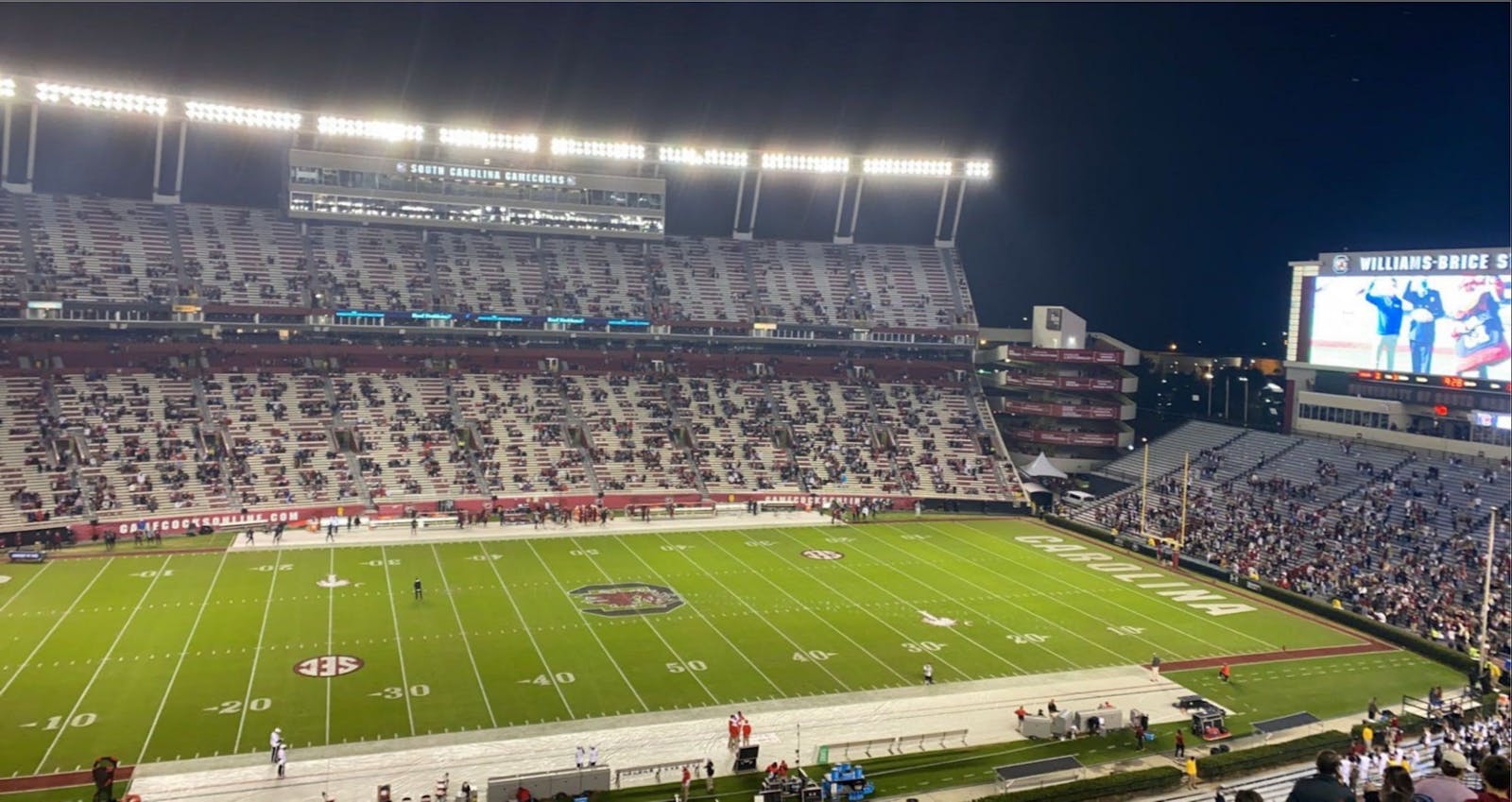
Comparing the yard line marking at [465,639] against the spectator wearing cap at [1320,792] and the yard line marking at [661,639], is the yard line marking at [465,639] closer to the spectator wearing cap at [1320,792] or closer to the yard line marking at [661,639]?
the yard line marking at [661,639]

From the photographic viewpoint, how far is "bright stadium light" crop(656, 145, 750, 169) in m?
68.6

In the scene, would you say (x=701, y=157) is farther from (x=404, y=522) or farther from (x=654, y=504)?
(x=404, y=522)

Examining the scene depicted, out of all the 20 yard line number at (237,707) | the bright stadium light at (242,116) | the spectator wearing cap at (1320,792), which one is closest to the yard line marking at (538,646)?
the 20 yard line number at (237,707)

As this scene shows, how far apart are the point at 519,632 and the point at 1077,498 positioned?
41411 mm

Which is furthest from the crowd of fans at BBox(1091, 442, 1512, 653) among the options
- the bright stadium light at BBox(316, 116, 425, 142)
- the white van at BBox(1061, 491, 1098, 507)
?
the bright stadium light at BBox(316, 116, 425, 142)

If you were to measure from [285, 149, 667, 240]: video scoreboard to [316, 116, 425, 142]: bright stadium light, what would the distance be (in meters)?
3.76

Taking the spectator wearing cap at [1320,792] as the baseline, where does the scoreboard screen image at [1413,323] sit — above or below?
above

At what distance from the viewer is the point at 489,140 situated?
210 feet

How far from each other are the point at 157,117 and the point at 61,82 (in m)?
5.23

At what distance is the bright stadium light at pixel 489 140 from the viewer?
63.5m

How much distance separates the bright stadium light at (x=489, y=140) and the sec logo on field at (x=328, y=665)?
1697 inches

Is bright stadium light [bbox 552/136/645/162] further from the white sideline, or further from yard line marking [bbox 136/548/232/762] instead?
the white sideline

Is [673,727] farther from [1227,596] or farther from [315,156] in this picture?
[315,156]

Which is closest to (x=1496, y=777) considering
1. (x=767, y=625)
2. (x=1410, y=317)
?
(x=767, y=625)
